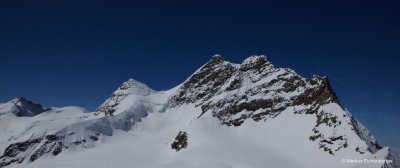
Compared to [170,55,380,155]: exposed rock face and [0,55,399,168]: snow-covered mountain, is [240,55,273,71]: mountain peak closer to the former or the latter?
[170,55,380,155]: exposed rock face

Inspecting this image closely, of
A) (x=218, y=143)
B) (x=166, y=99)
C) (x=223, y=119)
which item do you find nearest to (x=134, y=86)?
(x=166, y=99)

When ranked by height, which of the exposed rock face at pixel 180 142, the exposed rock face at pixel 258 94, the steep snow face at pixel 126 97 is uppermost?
the steep snow face at pixel 126 97

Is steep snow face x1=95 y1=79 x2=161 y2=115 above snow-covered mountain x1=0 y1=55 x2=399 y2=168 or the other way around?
above

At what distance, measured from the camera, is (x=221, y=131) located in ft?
397

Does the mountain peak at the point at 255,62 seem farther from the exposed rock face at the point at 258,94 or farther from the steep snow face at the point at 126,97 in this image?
the steep snow face at the point at 126,97

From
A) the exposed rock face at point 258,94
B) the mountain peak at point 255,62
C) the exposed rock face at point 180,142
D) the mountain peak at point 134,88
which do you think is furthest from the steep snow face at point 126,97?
the exposed rock face at point 180,142

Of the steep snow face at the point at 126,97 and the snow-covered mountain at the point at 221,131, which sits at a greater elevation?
the steep snow face at the point at 126,97

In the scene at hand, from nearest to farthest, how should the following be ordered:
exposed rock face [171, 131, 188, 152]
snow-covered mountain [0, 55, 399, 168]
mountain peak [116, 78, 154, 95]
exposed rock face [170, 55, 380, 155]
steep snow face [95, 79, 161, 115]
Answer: snow-covered mountain [0, 55, 399, 168]
exposed rock face [170, 55, 380, 155]
exposed rock face [171, 131, 188, 152]
steep snow face [95, 79, 161, 115]
mountain peak [116, 78, 154, 95]

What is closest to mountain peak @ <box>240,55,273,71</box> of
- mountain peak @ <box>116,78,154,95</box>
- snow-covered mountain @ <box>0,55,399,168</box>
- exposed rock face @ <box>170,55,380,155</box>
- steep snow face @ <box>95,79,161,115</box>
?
exposed rock face @ <box>170,55,380,155</box>

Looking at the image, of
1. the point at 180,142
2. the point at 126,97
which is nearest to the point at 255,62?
the point at 180,142

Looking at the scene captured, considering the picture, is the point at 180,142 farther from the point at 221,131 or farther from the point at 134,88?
the point at 134,88

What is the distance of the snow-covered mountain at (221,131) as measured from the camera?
310 feet

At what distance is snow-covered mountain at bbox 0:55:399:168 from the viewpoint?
310ft

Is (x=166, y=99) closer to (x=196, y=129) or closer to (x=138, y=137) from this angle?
(x=138, y=137)
